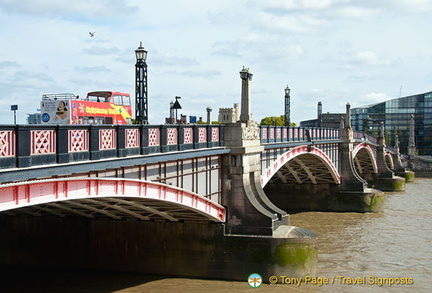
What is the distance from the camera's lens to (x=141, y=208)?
21750 mm

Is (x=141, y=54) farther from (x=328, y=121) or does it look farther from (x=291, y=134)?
(x=328, y=121)

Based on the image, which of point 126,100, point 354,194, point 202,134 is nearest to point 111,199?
point 202,134

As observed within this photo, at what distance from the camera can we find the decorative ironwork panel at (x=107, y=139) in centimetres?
1534

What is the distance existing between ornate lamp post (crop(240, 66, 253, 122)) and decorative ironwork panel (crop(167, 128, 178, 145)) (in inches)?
213

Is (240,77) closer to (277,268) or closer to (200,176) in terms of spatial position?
(200,176)

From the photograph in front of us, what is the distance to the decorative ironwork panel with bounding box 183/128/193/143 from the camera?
805 inches

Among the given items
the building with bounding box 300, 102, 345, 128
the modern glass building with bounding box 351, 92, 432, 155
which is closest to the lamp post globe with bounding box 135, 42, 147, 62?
the building with bounding box 300, 102, 345, 128

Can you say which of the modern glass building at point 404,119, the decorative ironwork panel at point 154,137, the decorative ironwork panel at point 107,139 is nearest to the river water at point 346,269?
the decorative ironwork panel at point 154,137

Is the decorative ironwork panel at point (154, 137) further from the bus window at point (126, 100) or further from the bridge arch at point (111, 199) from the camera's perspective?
the bus window at point (126, 100)

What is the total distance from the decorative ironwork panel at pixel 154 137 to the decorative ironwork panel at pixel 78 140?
11.0ft

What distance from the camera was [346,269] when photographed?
26188mm

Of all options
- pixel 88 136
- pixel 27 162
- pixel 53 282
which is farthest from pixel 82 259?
pixel 27 162

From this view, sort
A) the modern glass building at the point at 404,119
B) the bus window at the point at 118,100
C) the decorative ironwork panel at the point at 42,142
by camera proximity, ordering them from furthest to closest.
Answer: the modern glass building at the point at 404,119
the bus window at the point at 118,100
the decorative ironwork panel at the point at 42,142

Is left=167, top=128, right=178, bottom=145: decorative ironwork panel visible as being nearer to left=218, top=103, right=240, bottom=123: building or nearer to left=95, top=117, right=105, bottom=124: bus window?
left=95, top=117, right=105, bottom=124: bus window
